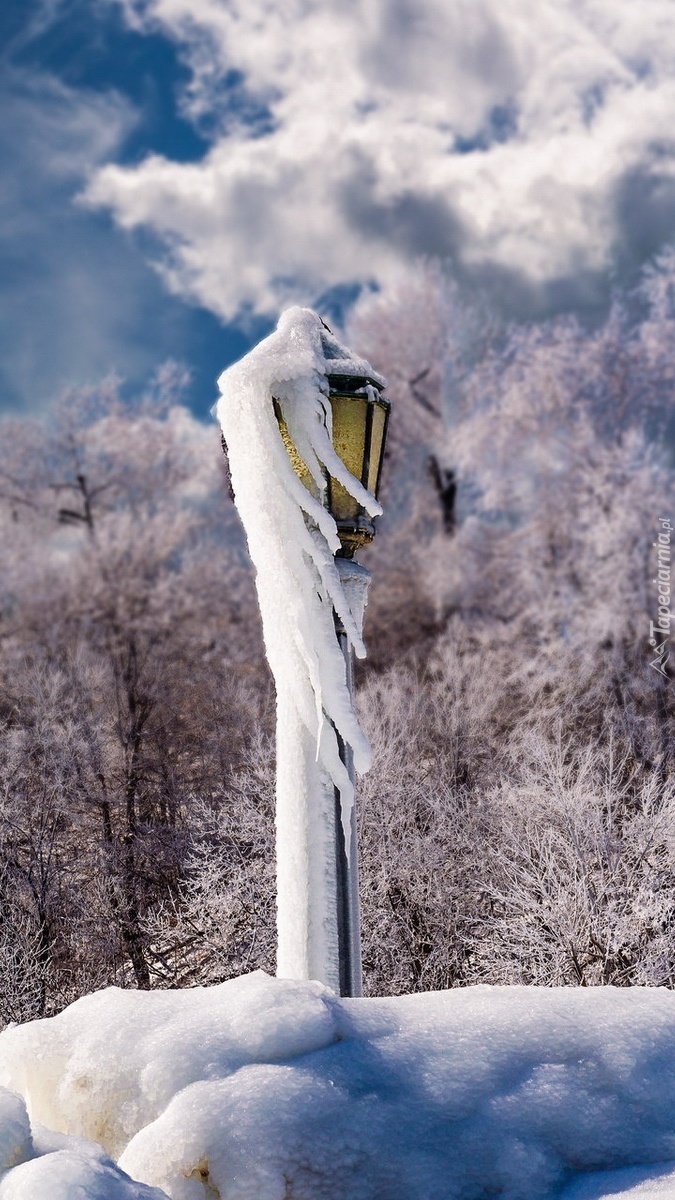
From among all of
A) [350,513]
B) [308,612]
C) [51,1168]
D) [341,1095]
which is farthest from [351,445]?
[51,1168]

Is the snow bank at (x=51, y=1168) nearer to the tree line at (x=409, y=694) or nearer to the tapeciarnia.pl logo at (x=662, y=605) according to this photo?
the tree line at (x=409, y=694)

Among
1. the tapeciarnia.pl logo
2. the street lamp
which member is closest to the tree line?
the tapeciarnia.pl logo

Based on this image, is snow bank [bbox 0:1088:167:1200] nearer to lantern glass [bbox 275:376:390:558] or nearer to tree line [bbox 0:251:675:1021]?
lantern glass [bbox 275:376:390:558]

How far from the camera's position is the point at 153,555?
2541 centimetres

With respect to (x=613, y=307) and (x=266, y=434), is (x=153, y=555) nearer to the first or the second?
(x=613, y=307)

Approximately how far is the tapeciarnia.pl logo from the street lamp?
1467 centimetres

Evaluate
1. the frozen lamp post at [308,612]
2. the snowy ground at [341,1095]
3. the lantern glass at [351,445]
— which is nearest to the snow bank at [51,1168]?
the snowy ground at [341,1095]

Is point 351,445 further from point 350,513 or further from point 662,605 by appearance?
point 662,605

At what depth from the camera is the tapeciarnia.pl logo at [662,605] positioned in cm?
1812

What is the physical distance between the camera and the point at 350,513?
3979 millimetres

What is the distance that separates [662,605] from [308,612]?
16199mm

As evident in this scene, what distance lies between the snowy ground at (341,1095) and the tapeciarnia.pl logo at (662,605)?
15891mm

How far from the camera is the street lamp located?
375 cm

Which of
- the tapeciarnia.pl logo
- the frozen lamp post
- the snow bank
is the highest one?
the tapeciarnia.pl logo
